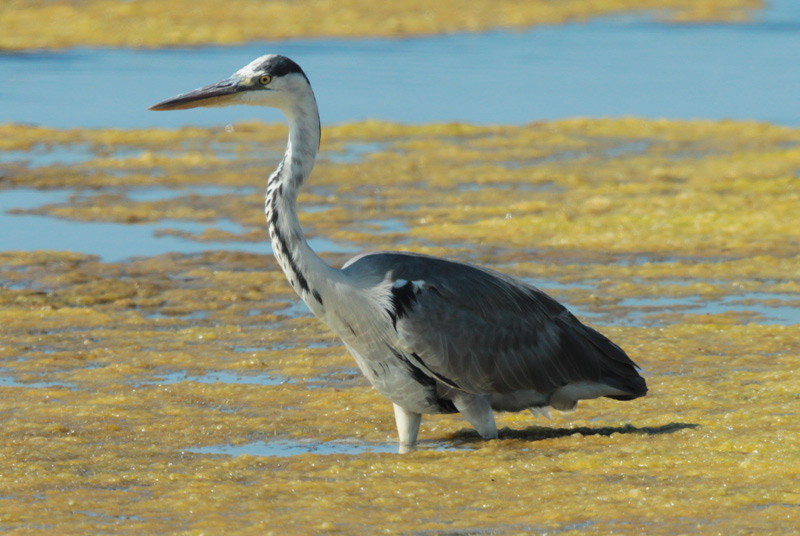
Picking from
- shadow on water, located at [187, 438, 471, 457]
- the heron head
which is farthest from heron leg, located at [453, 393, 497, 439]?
the heron head

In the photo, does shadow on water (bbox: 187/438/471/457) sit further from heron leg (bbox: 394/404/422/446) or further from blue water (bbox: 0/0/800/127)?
Answer: blue water (bbox: 0/0/800/127)

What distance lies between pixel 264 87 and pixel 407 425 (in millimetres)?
1807

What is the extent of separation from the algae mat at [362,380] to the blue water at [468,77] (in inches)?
107

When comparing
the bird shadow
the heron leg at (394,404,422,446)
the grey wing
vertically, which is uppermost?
the grey wing

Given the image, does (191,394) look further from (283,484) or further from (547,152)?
(547,152)

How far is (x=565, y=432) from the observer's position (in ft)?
22.7

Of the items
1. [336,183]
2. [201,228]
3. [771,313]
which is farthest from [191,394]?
[336,183]

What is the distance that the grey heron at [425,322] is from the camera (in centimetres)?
632

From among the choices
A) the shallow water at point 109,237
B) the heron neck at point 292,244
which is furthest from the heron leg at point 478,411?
the shallow water at point 109,237

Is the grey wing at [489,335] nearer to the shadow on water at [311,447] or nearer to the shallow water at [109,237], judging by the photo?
the shadow on water at [311,447]

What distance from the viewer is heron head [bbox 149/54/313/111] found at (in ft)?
21.4

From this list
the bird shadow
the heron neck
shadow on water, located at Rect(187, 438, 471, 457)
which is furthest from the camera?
the bird shadow

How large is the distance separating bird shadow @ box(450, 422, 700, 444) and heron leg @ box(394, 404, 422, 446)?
1.07ft

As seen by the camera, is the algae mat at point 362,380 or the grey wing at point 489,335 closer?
the algae mat at point 362,380
